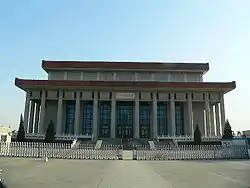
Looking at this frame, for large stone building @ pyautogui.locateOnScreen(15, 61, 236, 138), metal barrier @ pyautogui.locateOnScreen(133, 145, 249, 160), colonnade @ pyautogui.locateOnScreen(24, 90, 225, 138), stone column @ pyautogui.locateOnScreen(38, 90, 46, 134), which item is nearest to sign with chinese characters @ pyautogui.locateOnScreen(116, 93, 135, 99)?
large stone building @ pyautogui.locateOnScreen(15, 61, 236, 138)

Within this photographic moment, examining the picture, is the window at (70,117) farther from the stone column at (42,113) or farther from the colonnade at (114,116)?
the stone column at (42,113)

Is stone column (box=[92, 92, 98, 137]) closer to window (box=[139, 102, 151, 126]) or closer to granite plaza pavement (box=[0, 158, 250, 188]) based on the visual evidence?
window (box=[139, 102, 151, 126])

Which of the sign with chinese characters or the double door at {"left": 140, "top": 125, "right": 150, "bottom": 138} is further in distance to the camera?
the double door at {"left": 140, "top": 125, "right": 150, "bottom": 138}

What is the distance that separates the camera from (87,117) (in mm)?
48594

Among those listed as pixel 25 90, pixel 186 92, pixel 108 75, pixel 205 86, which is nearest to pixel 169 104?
pixel 186 92

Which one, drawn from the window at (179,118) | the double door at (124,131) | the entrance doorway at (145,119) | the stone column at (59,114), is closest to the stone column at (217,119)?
the window at (179,118)

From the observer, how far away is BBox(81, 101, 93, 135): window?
156ft

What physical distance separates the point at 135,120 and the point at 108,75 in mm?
11011

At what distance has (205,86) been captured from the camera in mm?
44344

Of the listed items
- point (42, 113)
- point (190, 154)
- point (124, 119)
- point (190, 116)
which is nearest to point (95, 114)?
point (124, 119)

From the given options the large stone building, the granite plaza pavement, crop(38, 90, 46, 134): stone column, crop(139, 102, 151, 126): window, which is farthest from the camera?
crop(139, 102, 151, 126): window

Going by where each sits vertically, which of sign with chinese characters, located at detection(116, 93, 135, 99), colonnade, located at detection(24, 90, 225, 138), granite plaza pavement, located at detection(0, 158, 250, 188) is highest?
sign with chinese characters, located at detection(116, 93, 135, 99)

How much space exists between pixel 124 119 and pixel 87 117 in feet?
21.4

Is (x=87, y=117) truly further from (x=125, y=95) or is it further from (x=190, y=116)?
(x=190, y=116)
